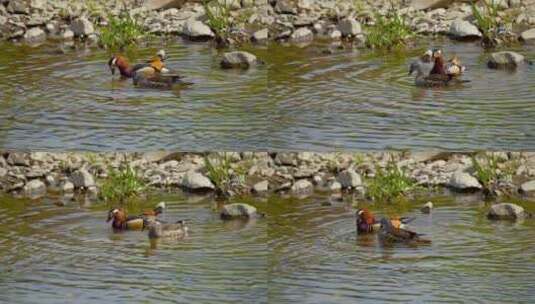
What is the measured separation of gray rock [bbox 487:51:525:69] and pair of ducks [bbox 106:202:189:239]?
3801 mm

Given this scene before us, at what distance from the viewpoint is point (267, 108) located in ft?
53.9

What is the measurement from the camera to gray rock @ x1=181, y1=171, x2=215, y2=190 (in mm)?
15969

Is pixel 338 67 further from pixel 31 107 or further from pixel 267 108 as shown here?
pixel 31 107

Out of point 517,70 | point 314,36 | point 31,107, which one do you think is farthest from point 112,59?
point 517,70

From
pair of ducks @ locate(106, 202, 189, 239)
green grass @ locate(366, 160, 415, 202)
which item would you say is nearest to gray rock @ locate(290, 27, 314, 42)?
green grass @ locate(366, 160, 415, 202)

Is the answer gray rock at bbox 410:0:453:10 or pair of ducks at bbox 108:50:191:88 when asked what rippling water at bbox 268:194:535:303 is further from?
gray rock at bbox 410:0:453:10

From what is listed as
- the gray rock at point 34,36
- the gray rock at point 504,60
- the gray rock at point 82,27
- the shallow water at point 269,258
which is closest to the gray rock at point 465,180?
the shallow water at point 269,258

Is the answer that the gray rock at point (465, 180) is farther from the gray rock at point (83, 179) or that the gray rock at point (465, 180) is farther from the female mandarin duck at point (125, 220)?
the gray rock at point (83, 179)

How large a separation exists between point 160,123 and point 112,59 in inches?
58.2

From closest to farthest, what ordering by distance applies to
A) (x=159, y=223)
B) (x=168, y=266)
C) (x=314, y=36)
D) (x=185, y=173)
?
(x=168, y=266) → (x=159, y=223) → (x=185, y=173) → (x=314, y=36)

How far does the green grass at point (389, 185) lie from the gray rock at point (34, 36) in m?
4.51

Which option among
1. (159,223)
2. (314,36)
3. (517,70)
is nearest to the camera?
(159,223)

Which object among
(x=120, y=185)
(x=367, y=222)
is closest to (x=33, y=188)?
(x=120, y=185)

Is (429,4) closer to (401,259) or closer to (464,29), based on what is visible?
(464,29)
